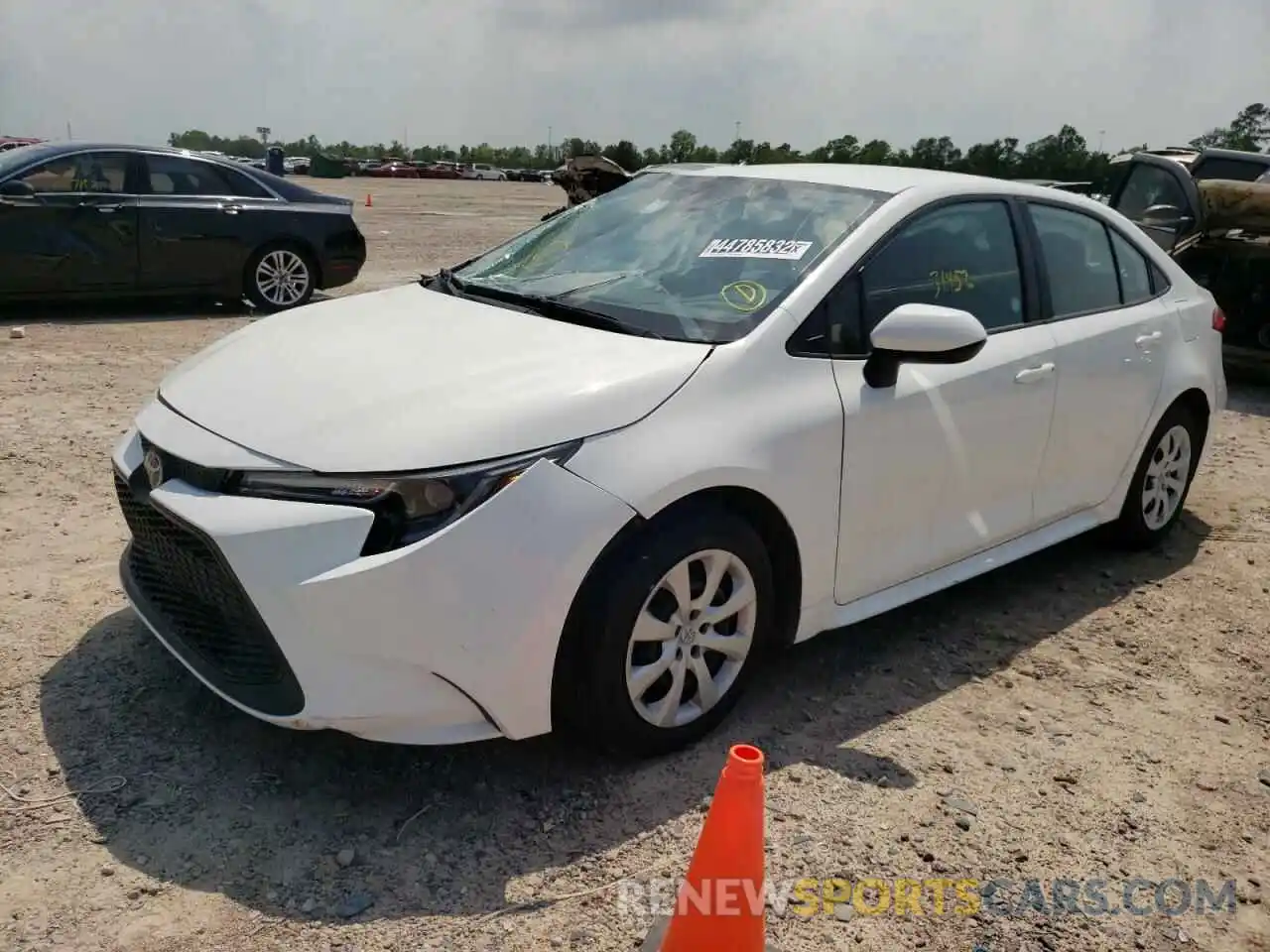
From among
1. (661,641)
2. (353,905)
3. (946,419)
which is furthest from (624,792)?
(946,419)

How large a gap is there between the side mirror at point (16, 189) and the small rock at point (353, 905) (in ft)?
26.0

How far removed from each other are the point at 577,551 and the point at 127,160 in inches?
319

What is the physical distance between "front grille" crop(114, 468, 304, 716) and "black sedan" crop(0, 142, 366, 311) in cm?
670

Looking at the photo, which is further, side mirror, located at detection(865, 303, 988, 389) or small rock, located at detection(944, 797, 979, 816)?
side mirror, located at detection(865, 303, 988, 389)

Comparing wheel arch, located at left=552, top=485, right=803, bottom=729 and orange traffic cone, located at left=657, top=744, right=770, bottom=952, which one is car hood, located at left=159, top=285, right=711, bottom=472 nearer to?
wheel arch, located at left=552, top=485, right=803, bottom=729

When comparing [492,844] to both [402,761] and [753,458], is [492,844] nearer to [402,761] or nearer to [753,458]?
[402,761]

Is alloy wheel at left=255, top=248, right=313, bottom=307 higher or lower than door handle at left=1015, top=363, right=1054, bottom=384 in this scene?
lower

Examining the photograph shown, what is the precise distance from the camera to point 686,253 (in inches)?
144

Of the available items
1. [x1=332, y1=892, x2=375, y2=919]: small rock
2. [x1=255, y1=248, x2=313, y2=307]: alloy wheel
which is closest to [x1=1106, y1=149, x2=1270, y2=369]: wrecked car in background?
[x1=255, y1=248, x2=313, y2=307]: alloy wheel

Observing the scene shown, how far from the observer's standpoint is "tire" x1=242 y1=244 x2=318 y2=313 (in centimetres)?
991

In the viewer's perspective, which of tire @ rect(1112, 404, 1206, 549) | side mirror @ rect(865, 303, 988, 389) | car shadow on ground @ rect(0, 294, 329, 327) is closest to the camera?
side mirror @ rect(865, 303, 988, 389)

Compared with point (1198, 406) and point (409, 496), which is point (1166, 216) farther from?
point (409, 496)

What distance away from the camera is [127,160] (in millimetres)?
9141

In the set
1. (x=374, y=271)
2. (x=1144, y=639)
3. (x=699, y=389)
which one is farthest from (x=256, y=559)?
(x=374, y=271)
